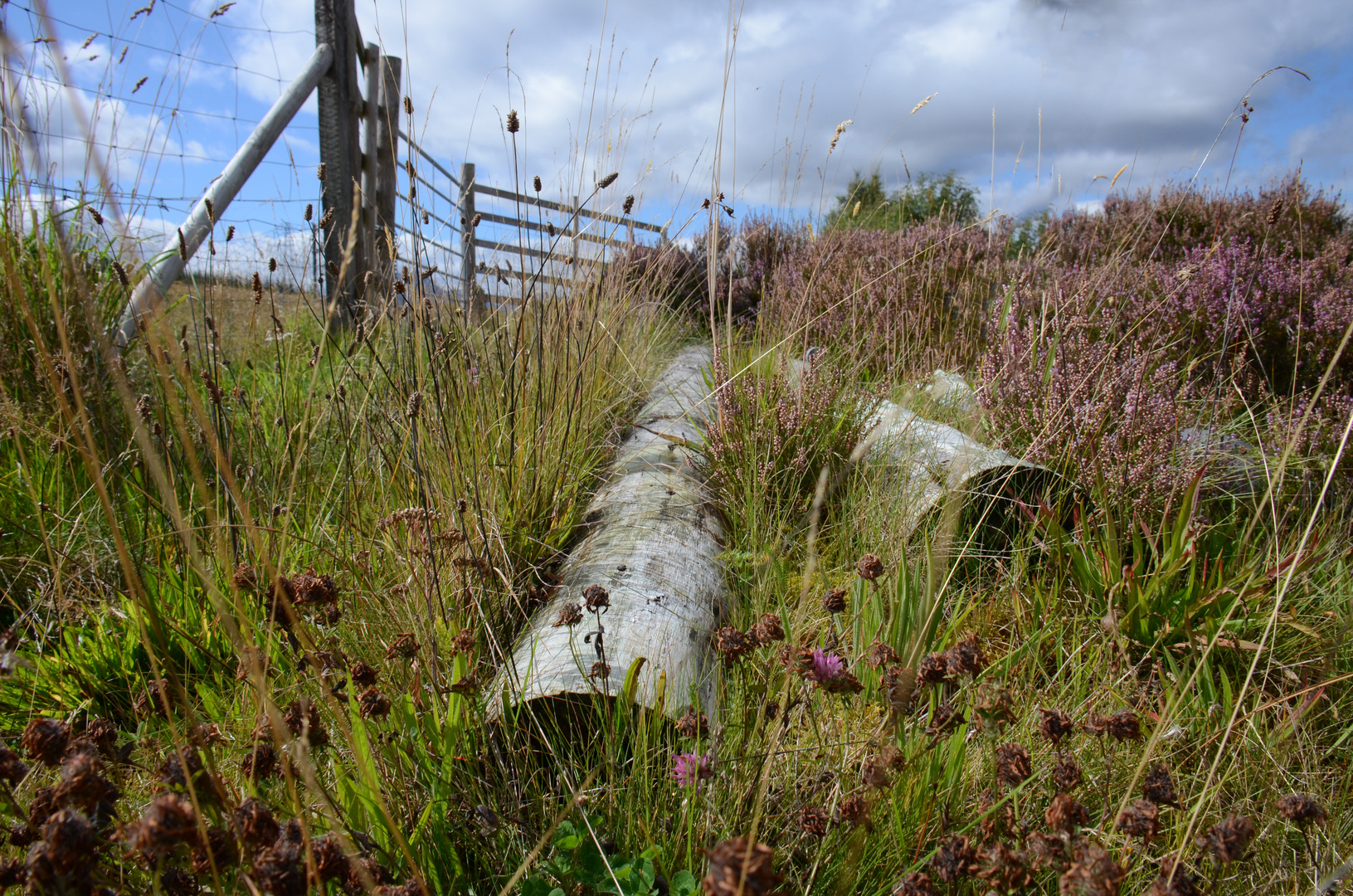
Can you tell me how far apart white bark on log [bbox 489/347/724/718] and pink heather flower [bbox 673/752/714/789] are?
0.09 meters

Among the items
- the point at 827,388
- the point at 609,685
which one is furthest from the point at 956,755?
the point at 827,388

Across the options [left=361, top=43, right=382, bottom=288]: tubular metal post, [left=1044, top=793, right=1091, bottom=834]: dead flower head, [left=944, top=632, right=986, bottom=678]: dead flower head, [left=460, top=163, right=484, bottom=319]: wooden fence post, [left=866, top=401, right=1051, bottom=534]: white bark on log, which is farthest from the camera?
[left=361, top=43, right=382, bottom=288]: tubular metal post

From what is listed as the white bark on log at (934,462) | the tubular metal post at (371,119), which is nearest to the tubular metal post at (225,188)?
the tubular metal post at (371,119)

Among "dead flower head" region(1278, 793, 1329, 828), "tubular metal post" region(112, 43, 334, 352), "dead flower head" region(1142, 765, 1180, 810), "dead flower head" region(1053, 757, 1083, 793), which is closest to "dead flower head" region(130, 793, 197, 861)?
"dead flower head" region(1053, 757, 1083, 793)

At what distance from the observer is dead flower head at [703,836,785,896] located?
21.7 inches

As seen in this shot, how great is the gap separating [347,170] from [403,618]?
419cm

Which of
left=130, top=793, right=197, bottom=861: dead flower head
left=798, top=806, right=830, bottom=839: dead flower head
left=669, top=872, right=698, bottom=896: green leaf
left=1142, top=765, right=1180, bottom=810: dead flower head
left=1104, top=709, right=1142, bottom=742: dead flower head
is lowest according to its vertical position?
left=669, top=872, right=698, bottom=896: green leaf

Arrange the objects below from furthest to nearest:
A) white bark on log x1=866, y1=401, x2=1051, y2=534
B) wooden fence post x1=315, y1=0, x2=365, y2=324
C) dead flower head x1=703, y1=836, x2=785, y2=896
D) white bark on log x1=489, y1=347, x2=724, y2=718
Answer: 1. wooden fence post x1=315, y1=0, x2=365, y2=324
2. white bark on log x1=866, y1=401, x2=1051, y2=534
3. white bark on log x1=489, y1=347, x2=724, y2=718
4. dead flower head x1=703, y1=836, x2=785, y2=896

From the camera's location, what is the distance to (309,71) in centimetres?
397

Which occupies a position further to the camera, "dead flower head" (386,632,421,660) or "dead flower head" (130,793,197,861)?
"dead flower head" (386,632,421,660)

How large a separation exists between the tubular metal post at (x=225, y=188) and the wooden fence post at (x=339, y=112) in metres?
0.13

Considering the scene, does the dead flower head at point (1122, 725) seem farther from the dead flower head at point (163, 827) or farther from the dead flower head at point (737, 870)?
the dead flower head at point (163, 827)

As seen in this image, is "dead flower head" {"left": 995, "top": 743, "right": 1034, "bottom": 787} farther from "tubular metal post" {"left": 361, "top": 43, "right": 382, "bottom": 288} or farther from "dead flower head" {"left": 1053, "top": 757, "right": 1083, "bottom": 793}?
"tubular metal post" {"left": 361, "top": 43, "right": 382, "bottom": 288}

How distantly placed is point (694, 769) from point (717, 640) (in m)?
0.19
